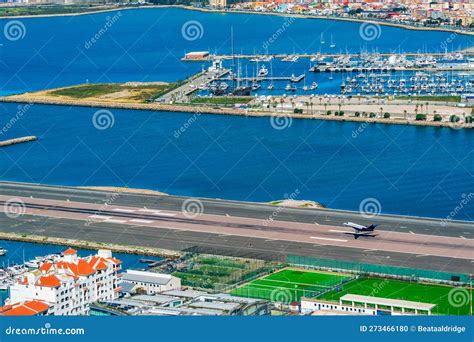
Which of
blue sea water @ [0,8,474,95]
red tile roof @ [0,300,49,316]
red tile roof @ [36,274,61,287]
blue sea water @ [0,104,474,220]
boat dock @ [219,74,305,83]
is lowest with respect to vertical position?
red tile roof @ [0,300,49,316]

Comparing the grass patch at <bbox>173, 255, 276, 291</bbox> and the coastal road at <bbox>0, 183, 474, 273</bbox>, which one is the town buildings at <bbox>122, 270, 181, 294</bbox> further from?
the coastal road at <bbox>0, 183, 474, 273</bbox>

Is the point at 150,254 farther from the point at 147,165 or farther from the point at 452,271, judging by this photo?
the point at 147,165

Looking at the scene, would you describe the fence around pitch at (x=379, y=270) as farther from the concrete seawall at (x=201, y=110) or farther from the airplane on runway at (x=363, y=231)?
the concrete seawall at (x=201, y=110)

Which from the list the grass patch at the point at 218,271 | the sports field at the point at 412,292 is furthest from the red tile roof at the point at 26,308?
the sports field at the point at 412,292

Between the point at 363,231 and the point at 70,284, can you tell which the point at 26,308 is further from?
the point at 363,231

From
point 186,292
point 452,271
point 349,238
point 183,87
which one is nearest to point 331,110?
point 183,87

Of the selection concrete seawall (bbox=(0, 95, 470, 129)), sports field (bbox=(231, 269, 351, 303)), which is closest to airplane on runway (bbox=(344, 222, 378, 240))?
sports field (bbox=(231, 269, 351, 303))

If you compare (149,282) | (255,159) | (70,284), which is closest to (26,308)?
(70,284)
